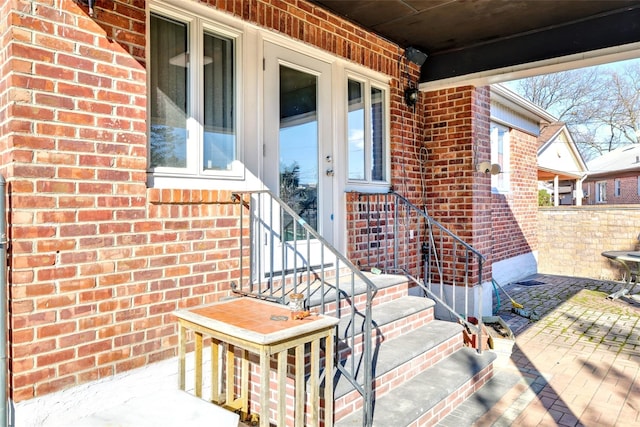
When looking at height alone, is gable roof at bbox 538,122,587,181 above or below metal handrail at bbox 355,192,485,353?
above

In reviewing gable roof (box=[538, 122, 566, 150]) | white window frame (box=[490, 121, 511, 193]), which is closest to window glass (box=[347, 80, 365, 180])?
white window frame (box=[490, 121, 511, 193])

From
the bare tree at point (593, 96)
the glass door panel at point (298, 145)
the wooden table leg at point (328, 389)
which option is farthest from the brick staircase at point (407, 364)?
the bare tree at point (593, 96)

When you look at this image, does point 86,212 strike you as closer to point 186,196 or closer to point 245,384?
point 186,196

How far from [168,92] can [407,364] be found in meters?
2.51

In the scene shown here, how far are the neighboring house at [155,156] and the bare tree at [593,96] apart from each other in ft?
63.6

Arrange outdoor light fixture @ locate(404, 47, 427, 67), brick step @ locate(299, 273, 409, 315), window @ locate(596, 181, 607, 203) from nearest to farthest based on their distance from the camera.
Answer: brick step @ locate(299, 273, 409, 315) < outdoor light fixture @ locate(404, 47, 427, 67) < window @ locate(596, 181, 607, 203)

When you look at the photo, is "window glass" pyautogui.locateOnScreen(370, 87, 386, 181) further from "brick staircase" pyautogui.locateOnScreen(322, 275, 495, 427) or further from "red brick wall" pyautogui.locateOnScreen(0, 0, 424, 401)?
"red brick wall" pyautogui.locateOnScreen(0, 0, 424, 401)

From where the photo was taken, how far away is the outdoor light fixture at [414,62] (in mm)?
4840

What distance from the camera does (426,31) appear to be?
4344 millimetres

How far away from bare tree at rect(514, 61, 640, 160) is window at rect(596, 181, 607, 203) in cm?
245

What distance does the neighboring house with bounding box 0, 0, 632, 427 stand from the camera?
7.13 feet

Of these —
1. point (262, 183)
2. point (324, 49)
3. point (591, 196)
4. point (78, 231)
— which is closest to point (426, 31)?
point (324, 49)

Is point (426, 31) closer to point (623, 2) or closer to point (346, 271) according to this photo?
point (623, 2)

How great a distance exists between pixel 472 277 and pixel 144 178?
12.6 feet
